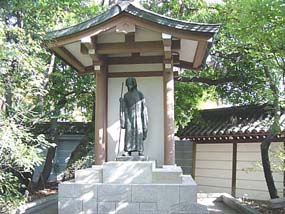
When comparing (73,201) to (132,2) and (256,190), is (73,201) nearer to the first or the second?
(132,2)

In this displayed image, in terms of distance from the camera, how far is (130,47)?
6.45 metres

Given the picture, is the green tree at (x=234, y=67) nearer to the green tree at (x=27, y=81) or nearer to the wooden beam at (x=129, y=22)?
the wooden beam at (x=129, y=22)

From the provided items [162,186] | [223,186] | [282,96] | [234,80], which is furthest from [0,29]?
[223,186]

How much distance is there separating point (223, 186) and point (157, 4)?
6.26 metres

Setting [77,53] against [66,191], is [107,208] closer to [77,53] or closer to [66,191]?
[66,191]

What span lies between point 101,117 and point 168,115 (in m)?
1.31

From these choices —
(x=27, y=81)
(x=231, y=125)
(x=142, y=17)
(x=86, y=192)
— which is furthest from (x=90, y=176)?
(x=231, y=125)

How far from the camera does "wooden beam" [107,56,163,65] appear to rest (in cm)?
699

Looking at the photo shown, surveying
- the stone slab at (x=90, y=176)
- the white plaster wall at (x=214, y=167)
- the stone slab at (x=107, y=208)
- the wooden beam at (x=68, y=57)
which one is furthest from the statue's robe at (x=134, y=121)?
the white plaster wall at (x=214, y=167)

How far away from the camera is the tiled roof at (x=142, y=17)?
5785 mm

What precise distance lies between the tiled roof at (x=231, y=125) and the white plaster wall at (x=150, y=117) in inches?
143

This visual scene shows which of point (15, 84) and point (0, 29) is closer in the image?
point (0, 29)

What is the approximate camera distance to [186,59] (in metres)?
7.55

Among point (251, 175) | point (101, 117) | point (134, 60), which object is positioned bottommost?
point (251, 175)
